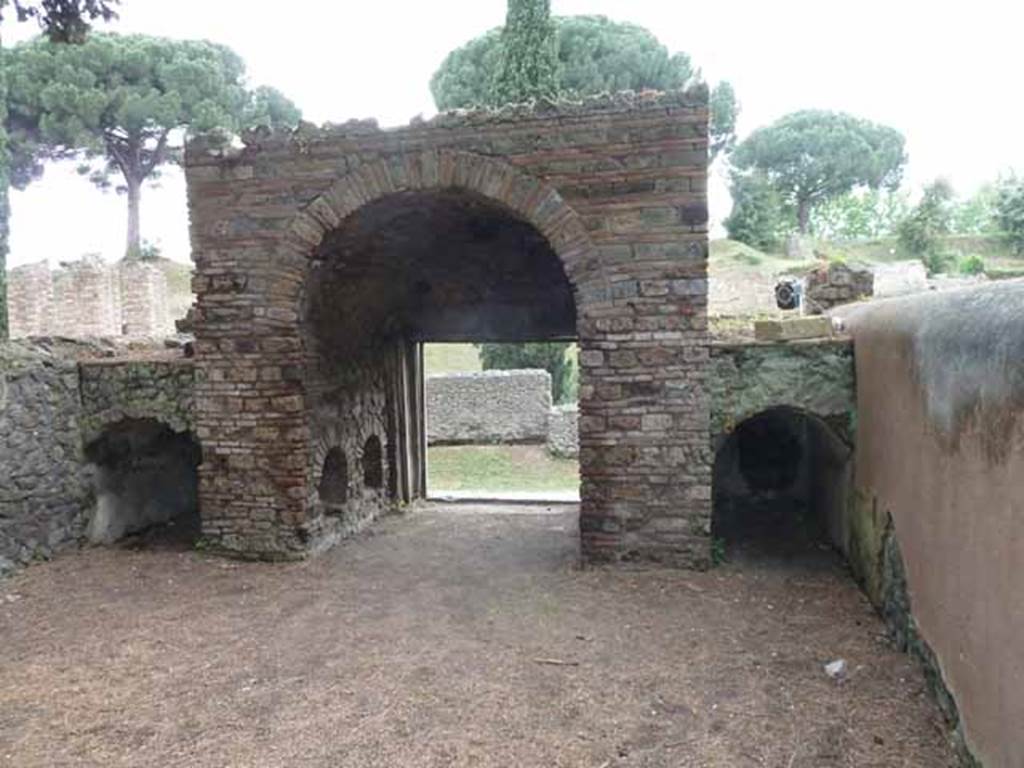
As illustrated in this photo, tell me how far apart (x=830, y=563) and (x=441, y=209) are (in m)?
4.71

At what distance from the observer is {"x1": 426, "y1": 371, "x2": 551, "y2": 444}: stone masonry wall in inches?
691

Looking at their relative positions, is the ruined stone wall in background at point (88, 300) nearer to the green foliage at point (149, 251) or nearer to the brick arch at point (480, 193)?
the brick arch at point (480, 193)

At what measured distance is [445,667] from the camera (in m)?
4.79

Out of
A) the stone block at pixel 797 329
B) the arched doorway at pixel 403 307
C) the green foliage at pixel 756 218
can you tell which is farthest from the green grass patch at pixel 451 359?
the stone block at pixel 797 329

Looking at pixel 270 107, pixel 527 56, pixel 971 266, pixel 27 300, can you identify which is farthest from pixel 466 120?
pixel 270 107

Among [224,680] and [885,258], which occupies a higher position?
[885,258]

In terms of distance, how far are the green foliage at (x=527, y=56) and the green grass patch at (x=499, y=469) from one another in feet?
27.4

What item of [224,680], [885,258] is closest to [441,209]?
[224,680]

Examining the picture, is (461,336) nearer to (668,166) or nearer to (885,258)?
(668,166)

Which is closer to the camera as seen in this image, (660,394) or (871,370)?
(871,370)

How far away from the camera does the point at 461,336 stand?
379 inches

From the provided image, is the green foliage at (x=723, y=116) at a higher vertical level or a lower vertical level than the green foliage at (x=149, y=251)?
higher

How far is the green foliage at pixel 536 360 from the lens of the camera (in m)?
19.8

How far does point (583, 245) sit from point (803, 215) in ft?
107
